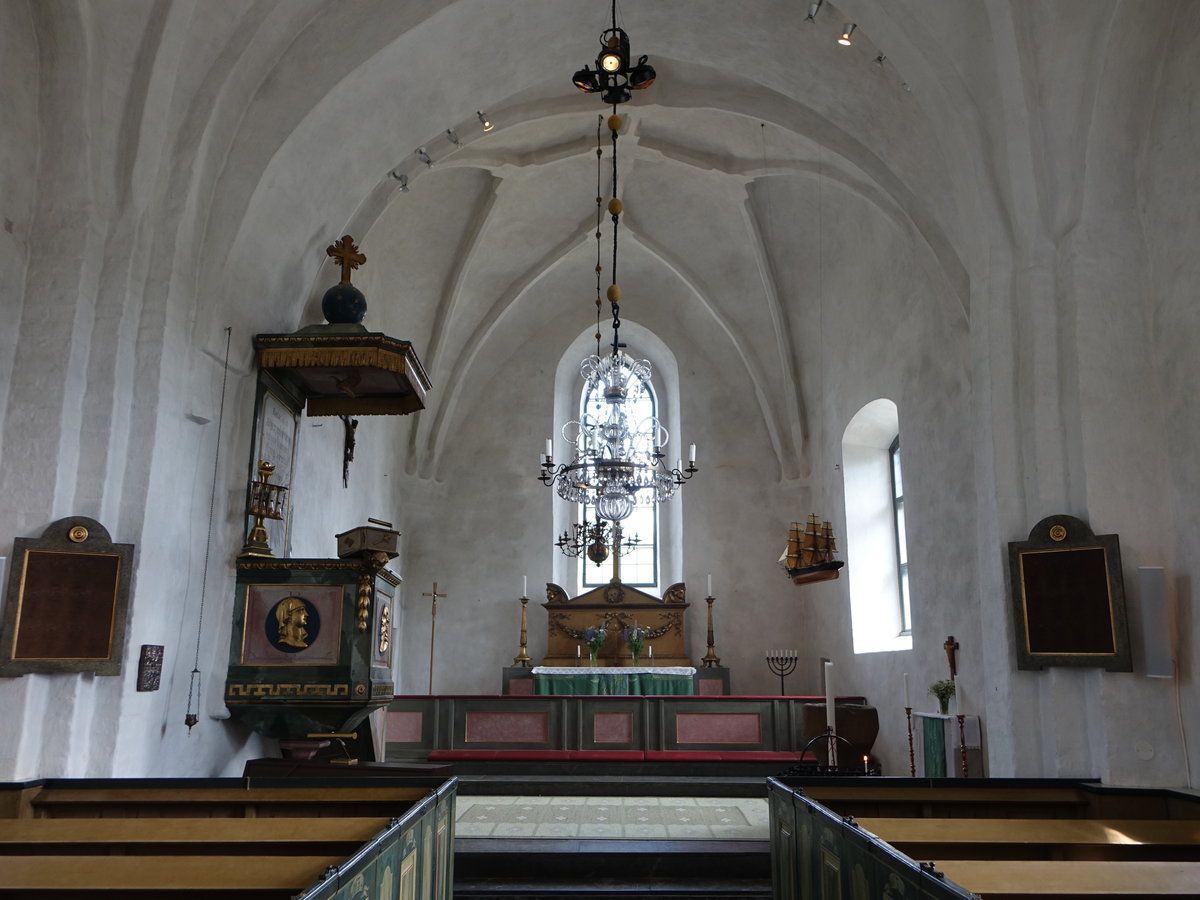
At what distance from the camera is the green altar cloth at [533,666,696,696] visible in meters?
13.2

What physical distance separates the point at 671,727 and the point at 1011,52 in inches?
281

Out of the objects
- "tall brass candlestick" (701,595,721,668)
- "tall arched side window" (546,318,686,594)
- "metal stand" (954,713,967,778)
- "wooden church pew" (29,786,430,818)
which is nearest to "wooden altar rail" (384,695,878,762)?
"metal stand" (954,713,967,778)

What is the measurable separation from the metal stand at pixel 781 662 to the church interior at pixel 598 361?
0.86 m

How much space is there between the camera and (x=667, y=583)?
15.4m

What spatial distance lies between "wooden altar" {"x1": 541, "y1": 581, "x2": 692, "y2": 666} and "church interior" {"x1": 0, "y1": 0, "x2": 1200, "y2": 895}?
238cm

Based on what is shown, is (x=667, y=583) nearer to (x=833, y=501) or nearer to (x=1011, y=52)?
(x=833, y=501)

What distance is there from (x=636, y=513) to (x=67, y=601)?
405 inches

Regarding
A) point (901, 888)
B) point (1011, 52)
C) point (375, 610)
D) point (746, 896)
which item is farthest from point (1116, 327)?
point (375, 610)

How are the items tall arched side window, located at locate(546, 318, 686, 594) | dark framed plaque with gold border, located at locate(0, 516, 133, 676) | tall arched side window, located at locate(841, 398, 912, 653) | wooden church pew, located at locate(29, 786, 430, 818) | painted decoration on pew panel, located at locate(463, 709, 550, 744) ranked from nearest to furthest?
wooden church pew, located at locate(29, 786, 430, 818) < dark framed plaque with gold border, located at locate(0, 516, 133, 676) < painted decoration on pew panel, located at locate(463, 709, 550, 744) < tall arched side window, located at locate(841, 398, 912, 653) < tall arched side window, located at locate(546, 318, 686, 594)

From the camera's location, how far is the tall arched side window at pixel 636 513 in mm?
15406

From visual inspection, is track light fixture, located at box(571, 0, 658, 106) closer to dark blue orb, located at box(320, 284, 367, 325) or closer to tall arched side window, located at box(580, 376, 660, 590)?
dark blue orb, located at box(320, 284, 367, 325)

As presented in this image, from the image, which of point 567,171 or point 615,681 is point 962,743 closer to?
point 615,681

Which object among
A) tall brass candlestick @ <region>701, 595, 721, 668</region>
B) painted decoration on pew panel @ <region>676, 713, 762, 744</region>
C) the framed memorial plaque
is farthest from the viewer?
tall brass candlestick @ <region>701, 595, 721, 668</region>

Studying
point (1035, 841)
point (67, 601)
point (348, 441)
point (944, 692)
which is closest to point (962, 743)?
point (944, 692)
